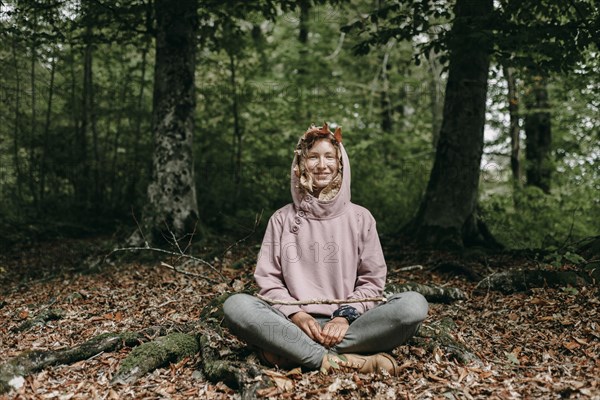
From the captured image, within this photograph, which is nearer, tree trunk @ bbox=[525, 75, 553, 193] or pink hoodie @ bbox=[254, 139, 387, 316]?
pink hoodie @ bbox=[254, 139, 387, 316]

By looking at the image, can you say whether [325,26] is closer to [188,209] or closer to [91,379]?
[188,209]

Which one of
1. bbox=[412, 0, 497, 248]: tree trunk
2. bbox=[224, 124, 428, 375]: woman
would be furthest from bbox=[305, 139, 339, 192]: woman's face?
bbox=[412, 0, 497, 248]: tree trunk

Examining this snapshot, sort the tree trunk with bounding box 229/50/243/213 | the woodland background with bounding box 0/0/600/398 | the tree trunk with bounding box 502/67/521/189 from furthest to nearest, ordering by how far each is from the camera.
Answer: the tree trunk with bounding box 502/67/521/189, the tree trunk with bounding box 229/50/243/213, the woodland background with bounding box 0/0/600/398

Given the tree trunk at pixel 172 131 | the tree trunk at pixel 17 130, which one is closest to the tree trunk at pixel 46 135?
the tree trunk at pixel 17 130

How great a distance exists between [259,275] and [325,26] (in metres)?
13.0

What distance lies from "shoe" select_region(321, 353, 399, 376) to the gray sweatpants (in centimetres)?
4

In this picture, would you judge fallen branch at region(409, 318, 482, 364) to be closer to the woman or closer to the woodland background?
Result: the woodland background

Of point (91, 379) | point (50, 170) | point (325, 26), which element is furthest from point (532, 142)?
point (91, 379)

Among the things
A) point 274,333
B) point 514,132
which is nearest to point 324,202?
point 274,333

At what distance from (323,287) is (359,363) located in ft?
1.98

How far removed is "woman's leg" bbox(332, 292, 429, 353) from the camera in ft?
12.0

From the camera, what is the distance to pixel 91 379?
3840 mm

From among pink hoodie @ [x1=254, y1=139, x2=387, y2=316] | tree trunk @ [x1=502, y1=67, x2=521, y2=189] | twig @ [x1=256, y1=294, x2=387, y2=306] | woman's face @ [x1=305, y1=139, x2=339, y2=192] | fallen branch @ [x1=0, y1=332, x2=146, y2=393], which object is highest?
tree trunk @ [x1=502, y1=67, x2=521, y2=189]

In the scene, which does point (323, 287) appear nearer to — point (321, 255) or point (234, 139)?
point (321, 255)
